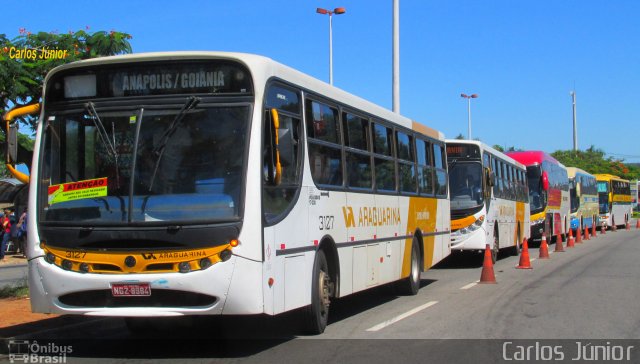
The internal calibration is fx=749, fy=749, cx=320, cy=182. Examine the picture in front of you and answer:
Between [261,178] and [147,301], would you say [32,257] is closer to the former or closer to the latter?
[147,301]

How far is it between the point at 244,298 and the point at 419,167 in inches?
296

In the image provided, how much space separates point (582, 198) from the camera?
41906mm

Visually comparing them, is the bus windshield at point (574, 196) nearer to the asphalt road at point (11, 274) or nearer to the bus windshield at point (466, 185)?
the bus windshield at point (466, 185)

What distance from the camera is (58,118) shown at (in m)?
8.14

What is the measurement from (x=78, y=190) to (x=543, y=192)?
83.8 ft

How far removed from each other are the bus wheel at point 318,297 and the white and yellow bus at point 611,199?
148 ft

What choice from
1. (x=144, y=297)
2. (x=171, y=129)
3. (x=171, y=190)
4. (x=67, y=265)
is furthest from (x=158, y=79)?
(x=144, y=297)

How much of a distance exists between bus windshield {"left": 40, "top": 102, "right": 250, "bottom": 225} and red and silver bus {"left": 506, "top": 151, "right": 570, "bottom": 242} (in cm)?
2453

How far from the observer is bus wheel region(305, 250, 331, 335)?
29.3 feet

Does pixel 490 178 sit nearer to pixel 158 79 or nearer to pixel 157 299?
pixel 158 79

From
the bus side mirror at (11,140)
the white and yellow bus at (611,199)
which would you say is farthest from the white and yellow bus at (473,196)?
the white and yellow bus at (611,199)

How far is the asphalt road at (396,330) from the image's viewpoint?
8.08 metres

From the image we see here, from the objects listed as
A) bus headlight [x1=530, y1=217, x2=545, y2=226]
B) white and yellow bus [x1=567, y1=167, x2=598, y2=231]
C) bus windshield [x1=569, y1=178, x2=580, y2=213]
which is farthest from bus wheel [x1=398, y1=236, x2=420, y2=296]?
bus windshield [x1=569, y1=178, x2=580, y2=213]

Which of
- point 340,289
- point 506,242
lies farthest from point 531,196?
point 340,289
